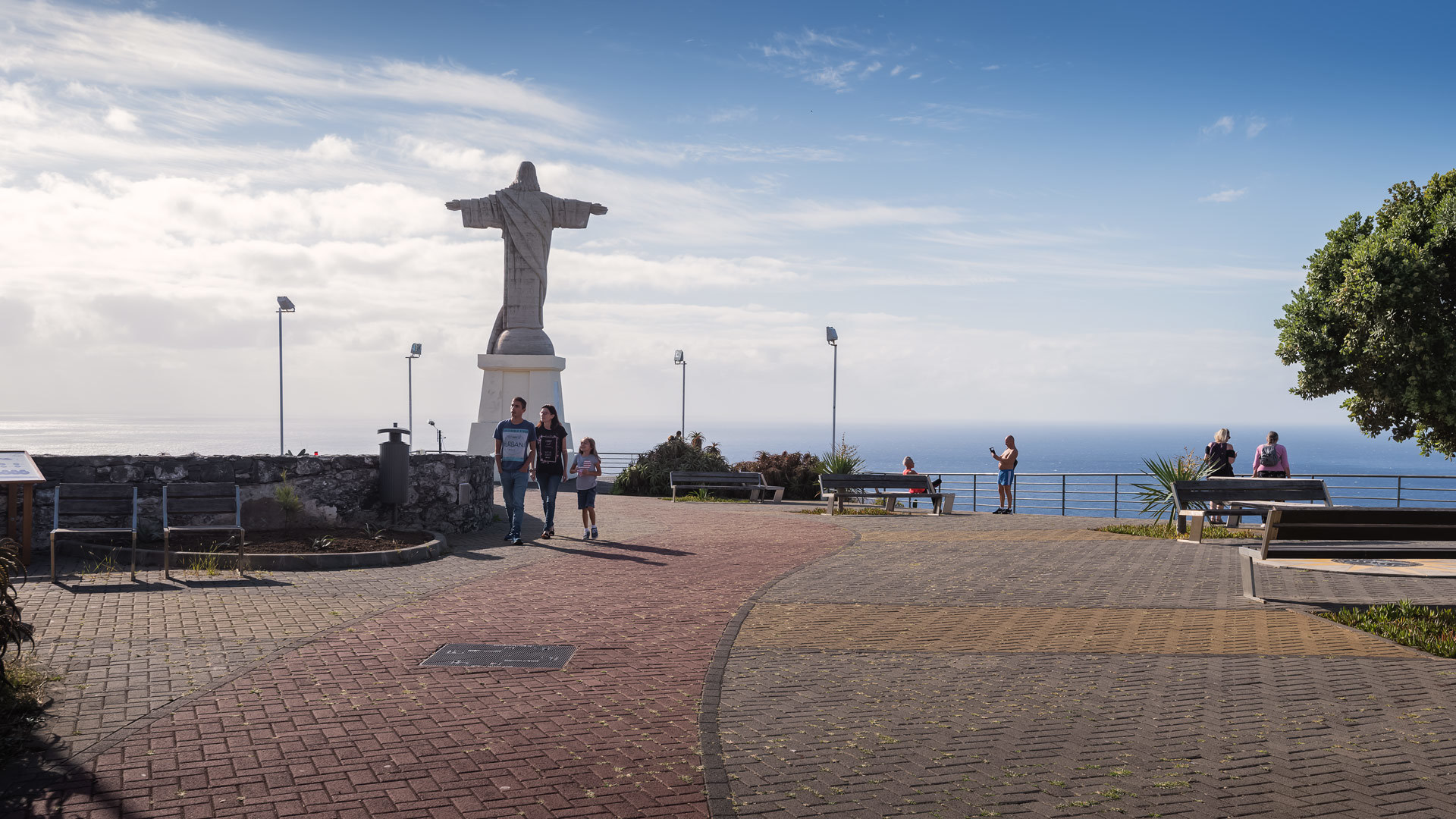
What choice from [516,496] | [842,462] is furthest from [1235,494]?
[842,462]

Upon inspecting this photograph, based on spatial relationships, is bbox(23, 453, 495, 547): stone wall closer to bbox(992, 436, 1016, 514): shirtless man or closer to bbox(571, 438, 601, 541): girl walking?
bbox(571, 438, 601, 541): girl walking

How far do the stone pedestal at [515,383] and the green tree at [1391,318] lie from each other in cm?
1649

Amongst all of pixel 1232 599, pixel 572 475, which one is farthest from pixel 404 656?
pixel 572 475

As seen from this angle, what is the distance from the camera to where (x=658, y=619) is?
7.98 meters

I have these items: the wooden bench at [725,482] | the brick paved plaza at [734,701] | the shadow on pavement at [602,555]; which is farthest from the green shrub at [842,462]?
the brick paved plaza at [734,701]

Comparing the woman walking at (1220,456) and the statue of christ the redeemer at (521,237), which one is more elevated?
the statue of christ the redeemer at (521,237)

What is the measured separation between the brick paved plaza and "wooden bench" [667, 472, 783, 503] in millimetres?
13161

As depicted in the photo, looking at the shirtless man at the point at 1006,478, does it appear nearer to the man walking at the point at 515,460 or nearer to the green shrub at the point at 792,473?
the green shrub at the point at 792,473

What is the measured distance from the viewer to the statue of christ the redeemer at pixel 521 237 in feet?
92.3

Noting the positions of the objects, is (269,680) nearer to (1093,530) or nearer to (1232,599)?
(1232,599)

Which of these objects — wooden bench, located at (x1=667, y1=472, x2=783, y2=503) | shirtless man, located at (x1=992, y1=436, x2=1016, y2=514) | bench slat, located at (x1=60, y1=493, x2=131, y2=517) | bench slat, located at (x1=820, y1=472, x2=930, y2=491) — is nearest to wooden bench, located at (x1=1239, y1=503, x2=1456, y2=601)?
bench slat, located at (x1=60, y1=493, x2=131, y2=517)

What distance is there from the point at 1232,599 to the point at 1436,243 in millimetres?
10248

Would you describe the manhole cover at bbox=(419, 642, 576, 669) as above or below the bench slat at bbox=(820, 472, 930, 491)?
below

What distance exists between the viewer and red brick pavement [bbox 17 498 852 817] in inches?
167
